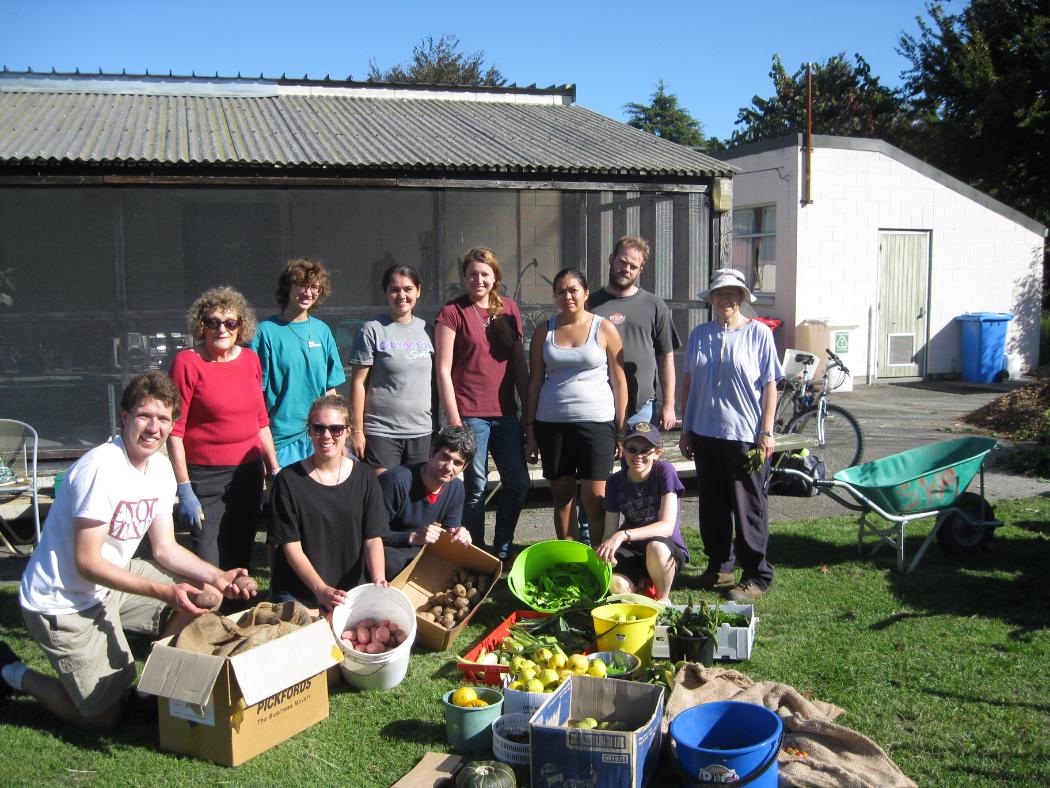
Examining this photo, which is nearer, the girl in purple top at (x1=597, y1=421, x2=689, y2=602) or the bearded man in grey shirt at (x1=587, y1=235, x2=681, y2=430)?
A: the girl in purple top at (x1=597, y1=421, x2=689, y2=602)

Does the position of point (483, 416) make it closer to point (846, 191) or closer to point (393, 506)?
point (393, 506)

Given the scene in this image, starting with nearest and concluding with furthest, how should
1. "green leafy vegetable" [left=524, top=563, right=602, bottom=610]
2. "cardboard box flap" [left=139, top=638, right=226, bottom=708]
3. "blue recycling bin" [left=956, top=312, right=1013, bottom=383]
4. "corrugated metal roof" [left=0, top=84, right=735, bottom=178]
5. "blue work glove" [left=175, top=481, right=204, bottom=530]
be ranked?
"cardboard box flap" [left=139, top=638, right=226, bottom=708]
"blue work glove" [left=175, top=481, right=204, bottom=530]
"green leafy vegetable" [left=524, top=563, right=602, bottom=610]
"corrugated metal roof" [left=0, top=84, right=735, bottom=178]
"blue recycling bin" [left=956, top=312, right=1013, bottom=383]

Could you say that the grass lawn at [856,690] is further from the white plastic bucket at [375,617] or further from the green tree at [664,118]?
the green tree at [664,118]

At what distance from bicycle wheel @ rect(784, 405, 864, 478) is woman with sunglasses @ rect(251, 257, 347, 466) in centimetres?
540

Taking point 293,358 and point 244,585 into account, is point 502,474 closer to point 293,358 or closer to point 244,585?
point 293,358

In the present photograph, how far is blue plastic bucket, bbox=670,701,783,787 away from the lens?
3107mm

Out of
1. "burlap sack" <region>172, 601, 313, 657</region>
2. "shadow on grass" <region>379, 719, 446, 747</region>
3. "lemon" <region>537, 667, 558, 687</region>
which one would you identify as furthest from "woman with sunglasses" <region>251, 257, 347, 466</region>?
"lemon" <region>537, 667, 558, 687</region>

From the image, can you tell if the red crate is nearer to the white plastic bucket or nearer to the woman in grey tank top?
the white plastic bucket

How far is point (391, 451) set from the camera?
213 inches

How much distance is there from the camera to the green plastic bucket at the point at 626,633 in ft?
13.9

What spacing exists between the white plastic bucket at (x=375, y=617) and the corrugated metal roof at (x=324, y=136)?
500cm

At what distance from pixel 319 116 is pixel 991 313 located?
37.8 feet

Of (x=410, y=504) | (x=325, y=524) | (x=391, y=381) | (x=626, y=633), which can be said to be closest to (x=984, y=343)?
(x=391, y=381)

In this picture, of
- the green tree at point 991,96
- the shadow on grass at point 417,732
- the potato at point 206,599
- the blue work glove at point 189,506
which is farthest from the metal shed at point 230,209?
the green tree at point 991,96
